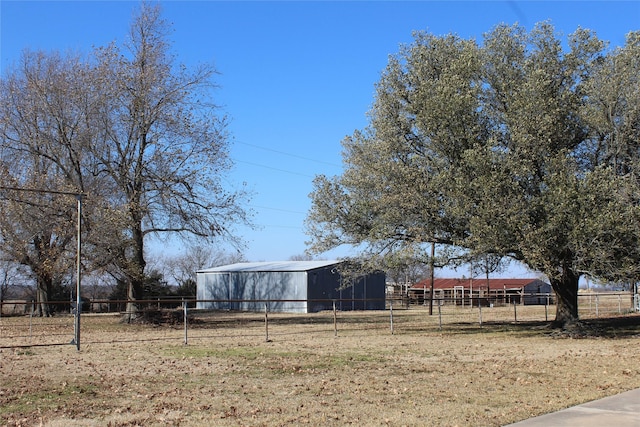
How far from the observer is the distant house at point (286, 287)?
48.1 metres

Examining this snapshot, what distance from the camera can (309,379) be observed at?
12.2 metres

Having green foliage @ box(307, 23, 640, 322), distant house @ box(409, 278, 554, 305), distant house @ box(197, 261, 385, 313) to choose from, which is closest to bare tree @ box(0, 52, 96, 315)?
green foliage @ box(307, 23, 640, 322)

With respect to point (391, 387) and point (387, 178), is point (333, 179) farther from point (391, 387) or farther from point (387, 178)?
point (391, 387)

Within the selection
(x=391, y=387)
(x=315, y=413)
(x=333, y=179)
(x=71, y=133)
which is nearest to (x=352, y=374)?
(x=391, y=387)

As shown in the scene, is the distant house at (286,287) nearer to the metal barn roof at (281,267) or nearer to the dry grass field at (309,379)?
the metal barn roof at (281,267)

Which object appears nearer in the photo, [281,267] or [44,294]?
[44,294]

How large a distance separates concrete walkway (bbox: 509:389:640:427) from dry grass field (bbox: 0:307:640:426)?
0.32 meters

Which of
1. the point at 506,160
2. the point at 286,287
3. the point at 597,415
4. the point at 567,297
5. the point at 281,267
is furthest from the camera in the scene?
the point at 281,267

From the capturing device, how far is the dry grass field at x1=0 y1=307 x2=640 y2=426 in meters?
8.79

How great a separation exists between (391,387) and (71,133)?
23808 mm

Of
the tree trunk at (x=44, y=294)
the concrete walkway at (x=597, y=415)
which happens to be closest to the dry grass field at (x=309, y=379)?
the concrete walkway at (x=597, y=415)

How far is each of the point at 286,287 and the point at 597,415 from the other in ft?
135

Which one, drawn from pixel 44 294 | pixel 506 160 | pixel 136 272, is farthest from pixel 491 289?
pixel 506 160

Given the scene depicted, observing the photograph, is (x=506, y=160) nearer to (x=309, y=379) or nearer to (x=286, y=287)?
(x=309, y=379)
